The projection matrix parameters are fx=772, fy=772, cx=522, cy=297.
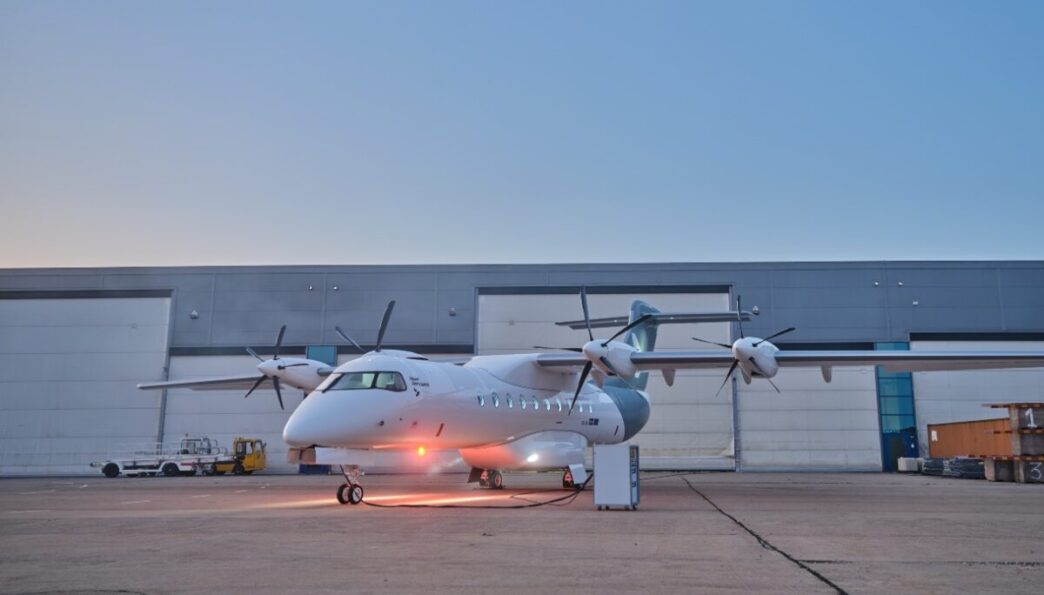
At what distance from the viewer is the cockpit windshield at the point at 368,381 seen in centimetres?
1574

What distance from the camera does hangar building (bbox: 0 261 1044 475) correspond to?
1368 inches

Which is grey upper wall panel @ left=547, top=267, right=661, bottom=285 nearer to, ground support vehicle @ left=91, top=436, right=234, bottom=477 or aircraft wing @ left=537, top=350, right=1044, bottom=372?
aircraft wing @ left=537, top=350, right=1044, bottom=372

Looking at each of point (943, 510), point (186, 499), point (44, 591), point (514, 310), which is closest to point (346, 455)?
point (186, 499)

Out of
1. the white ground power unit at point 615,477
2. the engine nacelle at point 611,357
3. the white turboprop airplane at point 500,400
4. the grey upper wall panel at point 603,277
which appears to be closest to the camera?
the white ground power unit at point 615,477

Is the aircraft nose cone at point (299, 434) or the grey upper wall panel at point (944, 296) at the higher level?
the grey upper wall panel at point (944, 296)

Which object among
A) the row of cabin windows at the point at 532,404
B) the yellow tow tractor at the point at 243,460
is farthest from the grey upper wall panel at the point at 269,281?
the row of cabin windows at the point at 532,404

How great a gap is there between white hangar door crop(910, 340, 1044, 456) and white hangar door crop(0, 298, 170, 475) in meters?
34.6

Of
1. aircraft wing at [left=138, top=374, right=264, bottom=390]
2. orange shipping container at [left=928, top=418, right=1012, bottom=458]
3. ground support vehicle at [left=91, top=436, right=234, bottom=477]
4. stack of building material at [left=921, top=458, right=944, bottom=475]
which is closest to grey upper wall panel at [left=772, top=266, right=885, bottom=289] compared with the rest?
orange shipping container at [left=928, top=418, right=1012, bottom=458]

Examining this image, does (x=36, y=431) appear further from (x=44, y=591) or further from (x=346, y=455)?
(x=44, y=591)

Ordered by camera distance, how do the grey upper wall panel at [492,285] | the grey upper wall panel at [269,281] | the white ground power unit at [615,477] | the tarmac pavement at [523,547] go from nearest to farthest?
the tarmac pavement at [523,547]
the white ground power unit at [615,477]
the grey upper wall panel at [492,285]
the grey upper wall panel at [269,281]

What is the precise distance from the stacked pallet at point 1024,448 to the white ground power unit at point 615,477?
17612mm

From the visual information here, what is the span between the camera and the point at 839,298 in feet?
118

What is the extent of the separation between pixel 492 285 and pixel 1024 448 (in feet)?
71.1

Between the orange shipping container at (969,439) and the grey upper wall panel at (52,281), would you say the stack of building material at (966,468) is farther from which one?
the grey upper wall panel at (52,281)
